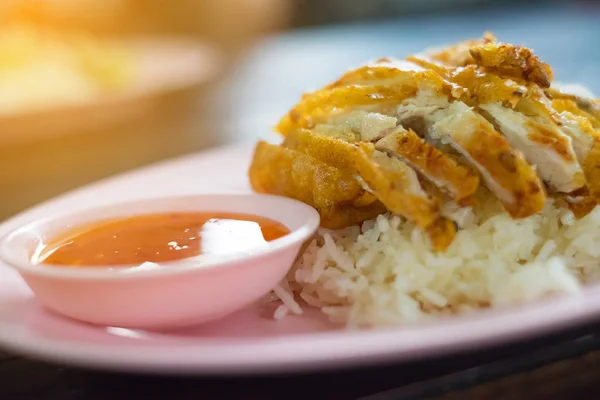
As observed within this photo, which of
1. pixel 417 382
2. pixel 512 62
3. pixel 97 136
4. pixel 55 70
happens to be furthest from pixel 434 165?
pixel 55 70

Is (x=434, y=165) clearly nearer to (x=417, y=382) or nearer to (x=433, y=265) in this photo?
(x=433, y=265)

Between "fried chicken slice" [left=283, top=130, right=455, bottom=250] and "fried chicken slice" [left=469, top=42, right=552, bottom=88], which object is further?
"fried chicken slice" [left=469, top=42, right=552, bottom=88]

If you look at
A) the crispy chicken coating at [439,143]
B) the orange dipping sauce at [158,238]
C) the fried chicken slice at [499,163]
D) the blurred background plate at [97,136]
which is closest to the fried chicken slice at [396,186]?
the crispy chicken coating at [439,143]

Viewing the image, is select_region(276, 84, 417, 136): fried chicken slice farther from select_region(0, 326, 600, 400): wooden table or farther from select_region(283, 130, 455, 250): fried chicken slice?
select_region(0, 326, 600, 400): wooden table

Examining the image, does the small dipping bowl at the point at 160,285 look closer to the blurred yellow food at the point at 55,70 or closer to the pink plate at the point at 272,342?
the pink plate at the point at 272,342

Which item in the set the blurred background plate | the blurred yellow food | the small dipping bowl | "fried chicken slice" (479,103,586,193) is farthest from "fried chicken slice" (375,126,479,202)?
the blurred yellow food
